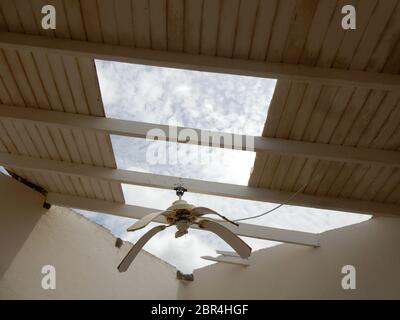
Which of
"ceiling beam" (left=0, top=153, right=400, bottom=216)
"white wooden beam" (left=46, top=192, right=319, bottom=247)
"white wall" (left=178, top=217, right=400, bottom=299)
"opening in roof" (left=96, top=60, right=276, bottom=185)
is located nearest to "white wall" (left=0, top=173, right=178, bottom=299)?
"white wooden beam" (left=46, top=192, right=319, bottom=247)

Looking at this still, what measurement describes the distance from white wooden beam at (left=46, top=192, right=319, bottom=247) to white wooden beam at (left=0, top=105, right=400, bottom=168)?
176cm

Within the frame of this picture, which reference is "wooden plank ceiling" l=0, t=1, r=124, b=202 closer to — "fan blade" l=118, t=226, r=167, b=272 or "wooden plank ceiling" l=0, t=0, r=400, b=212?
"wooden plank ceiling" l=0, t=0, r=400, b=212

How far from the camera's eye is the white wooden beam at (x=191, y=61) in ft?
9.07

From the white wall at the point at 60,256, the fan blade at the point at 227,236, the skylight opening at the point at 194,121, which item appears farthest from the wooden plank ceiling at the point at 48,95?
the fan blade at the point at 227,236

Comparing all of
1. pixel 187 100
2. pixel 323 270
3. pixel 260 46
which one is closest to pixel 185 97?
pixel 187 100

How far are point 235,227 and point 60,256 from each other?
261 cm

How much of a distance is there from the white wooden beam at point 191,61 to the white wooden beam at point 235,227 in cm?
263

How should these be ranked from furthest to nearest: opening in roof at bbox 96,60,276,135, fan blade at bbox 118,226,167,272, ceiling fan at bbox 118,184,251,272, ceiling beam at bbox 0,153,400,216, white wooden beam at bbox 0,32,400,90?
1. ceiling beam at bbox 0,153,400,216
2. opening in roof at bbox 96,60,276,135
3. fan blade at bbox 118,226,167,272
4. ceiling fan at bbox 118,184,251,272
5. white wooden beam at bbox 0,32,400,90

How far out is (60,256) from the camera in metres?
5.56

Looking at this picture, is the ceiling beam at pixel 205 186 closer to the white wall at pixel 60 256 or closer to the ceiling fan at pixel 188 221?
the white wall at pixel 60 256

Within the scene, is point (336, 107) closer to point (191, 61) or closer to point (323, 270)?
point (191, 61)

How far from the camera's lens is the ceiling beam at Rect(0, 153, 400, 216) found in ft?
13.8

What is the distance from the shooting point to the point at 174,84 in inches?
130
